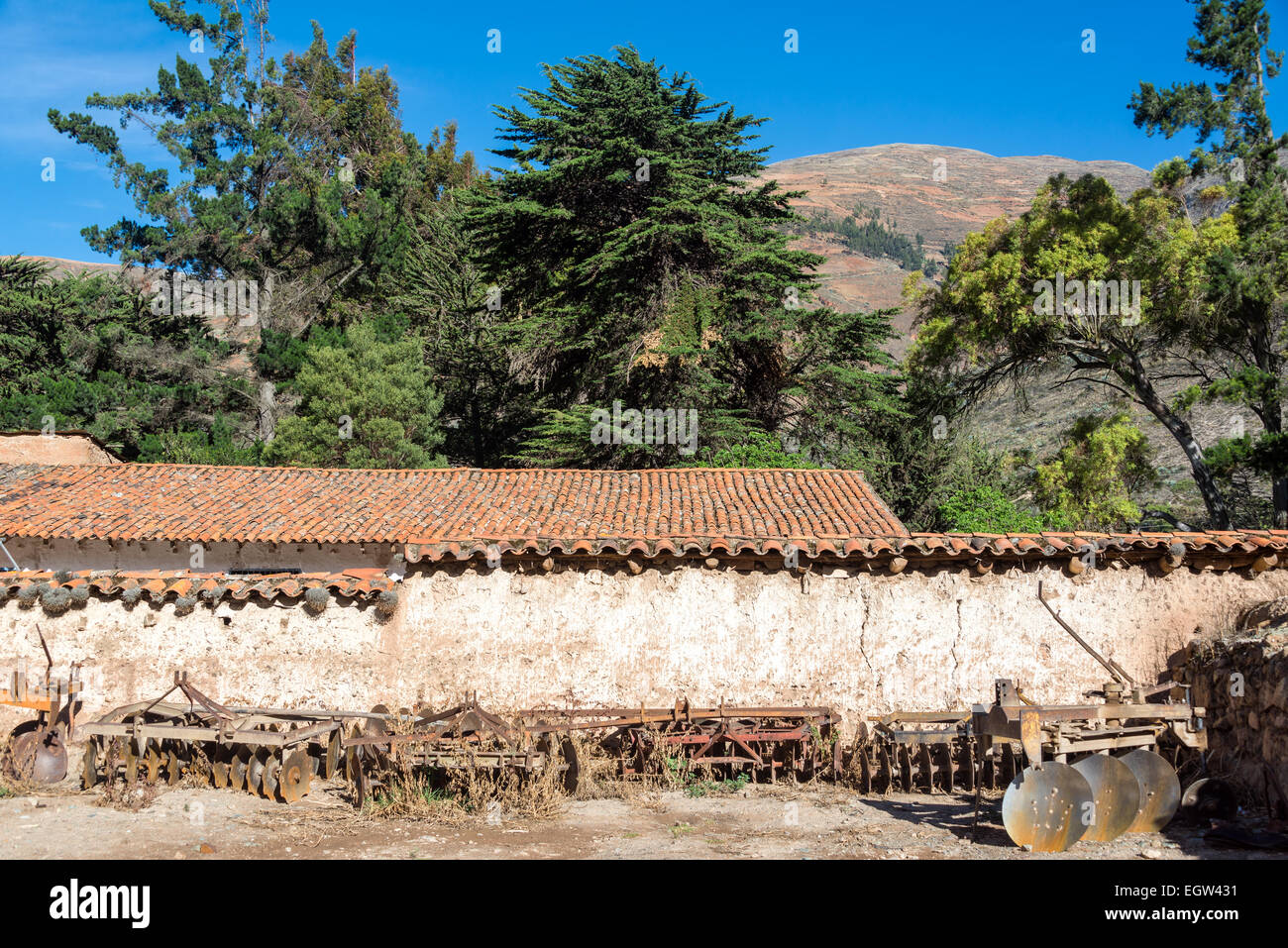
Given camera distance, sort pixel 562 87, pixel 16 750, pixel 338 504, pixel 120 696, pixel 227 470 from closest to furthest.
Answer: pixel 16 750
pixel 120 696
pixel 338 504
pixel 227 470
pixel 562 87

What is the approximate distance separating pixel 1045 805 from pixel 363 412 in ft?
80.5

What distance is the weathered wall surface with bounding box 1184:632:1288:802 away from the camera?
31.0 feet

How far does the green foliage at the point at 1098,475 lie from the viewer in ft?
86.6

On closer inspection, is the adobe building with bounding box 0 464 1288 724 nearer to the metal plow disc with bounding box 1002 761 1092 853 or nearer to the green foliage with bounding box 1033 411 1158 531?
the metal plow disc with bounding box 1002 761 1092 853

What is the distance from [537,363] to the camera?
27.1 metres

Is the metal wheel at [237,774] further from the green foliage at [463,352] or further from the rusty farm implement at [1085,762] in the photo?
the green foliage at [463,352]

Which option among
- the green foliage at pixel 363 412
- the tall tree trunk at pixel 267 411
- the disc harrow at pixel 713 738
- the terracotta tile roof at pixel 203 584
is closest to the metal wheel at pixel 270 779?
the terracotta tile roof at pixel 203 584

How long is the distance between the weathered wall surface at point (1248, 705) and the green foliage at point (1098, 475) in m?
15.8

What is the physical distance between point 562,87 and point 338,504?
1591cm

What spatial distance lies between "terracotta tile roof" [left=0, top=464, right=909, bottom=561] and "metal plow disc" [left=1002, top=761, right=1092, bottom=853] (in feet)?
13.7

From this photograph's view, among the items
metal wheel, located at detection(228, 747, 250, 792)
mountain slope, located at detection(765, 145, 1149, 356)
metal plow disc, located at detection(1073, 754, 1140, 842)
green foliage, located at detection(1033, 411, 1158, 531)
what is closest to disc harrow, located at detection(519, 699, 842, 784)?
metal wheel, located at detection(228, 747, 250, 792)

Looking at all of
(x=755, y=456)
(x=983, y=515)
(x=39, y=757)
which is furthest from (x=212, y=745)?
(x=983, y=515)
